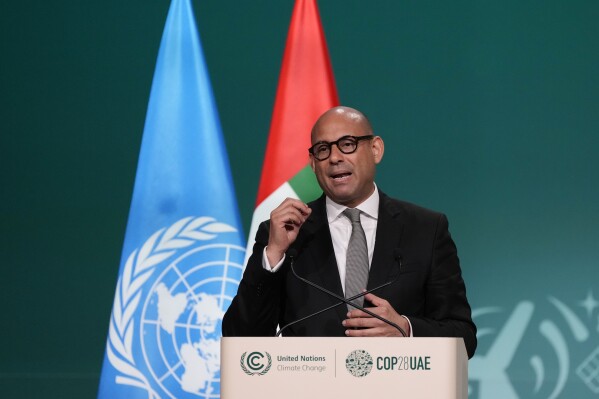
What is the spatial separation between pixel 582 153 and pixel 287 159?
4.69ft

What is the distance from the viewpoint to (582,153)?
4.05m

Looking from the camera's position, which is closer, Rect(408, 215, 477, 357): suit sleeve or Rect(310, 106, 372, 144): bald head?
Rect(408, 215, 477, 357): suit sleeve

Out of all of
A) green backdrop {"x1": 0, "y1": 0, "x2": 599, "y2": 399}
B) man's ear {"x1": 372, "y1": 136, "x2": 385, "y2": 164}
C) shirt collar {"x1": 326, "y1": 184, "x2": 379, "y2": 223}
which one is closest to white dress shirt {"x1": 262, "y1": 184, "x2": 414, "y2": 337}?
shirt collar {"x1": 326, "y1": 184, "x2": 379, "y2": 223}

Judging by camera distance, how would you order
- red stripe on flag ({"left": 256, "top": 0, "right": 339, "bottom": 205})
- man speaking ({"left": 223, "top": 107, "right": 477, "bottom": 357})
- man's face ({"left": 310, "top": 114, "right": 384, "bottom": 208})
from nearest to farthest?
man speaking ({"left": 223, "top": 107, "right": 477, "bottom": 357})
man's face ({"left": 310, "top": 114, "right": 384, "bottom": 208})
red stripe on flag ({"left": 256, "top": 0, "right": 339, "bottom": 205})

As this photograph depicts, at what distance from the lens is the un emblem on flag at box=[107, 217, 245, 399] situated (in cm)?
382

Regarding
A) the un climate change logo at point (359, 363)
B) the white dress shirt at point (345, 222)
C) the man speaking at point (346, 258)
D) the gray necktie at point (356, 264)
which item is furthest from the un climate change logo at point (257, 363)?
the white dress shirt at point (345, 222)

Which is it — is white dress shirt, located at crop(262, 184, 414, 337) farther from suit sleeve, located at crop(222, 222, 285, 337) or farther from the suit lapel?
suit sleeve, located at crop(222, 222, 285, 337)

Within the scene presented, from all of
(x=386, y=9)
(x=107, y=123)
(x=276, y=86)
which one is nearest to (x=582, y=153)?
(x=386, y=9)

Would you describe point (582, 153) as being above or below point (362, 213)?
above

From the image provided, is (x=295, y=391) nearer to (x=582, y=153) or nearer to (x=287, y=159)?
(x=287, y=159)

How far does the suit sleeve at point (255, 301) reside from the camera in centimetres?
229

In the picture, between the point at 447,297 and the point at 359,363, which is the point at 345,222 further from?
the point at 359,363

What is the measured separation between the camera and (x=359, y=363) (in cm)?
172

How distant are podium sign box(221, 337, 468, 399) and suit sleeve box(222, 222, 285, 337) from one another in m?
0.52
